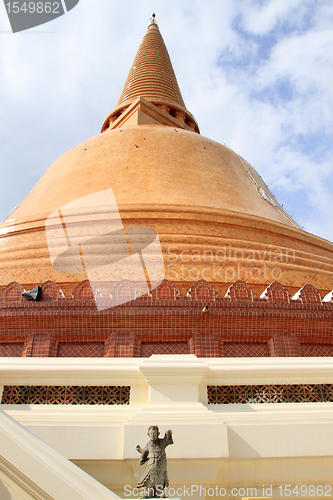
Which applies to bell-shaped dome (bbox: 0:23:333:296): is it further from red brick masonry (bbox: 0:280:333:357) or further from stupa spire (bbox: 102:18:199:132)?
stupa spire (bbox: 102:18:199:132)

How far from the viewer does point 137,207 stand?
7.93m

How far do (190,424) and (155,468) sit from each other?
0.67 m

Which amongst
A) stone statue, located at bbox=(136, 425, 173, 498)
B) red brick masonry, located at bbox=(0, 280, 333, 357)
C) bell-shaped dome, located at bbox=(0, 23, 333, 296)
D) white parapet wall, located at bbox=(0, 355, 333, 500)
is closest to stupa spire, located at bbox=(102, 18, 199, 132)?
bell-shaped dome, located at bbox=(0, 23, 333, 296)

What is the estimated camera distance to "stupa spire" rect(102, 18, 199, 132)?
15977mm

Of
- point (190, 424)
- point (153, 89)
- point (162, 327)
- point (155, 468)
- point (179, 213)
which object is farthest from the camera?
point (153, 89)

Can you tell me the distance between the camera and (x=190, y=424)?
342cm

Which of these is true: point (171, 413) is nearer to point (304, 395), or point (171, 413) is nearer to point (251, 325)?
point (304, 395)

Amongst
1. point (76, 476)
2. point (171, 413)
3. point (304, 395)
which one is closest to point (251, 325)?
point (304, 395)

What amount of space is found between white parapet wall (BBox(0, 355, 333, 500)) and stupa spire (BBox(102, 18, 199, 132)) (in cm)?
1214

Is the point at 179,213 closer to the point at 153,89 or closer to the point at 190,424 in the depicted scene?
the point at 190,424

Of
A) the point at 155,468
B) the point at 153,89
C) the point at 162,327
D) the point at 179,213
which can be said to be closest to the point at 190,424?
the point at 155,468

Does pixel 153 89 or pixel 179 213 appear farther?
pixel 153 89

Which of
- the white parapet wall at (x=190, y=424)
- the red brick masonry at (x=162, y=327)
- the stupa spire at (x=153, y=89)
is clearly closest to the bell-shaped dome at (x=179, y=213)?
the red brick masonry at (x=162, y=327)

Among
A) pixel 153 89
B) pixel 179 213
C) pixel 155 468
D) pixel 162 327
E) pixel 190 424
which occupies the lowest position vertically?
pixel 155 468
